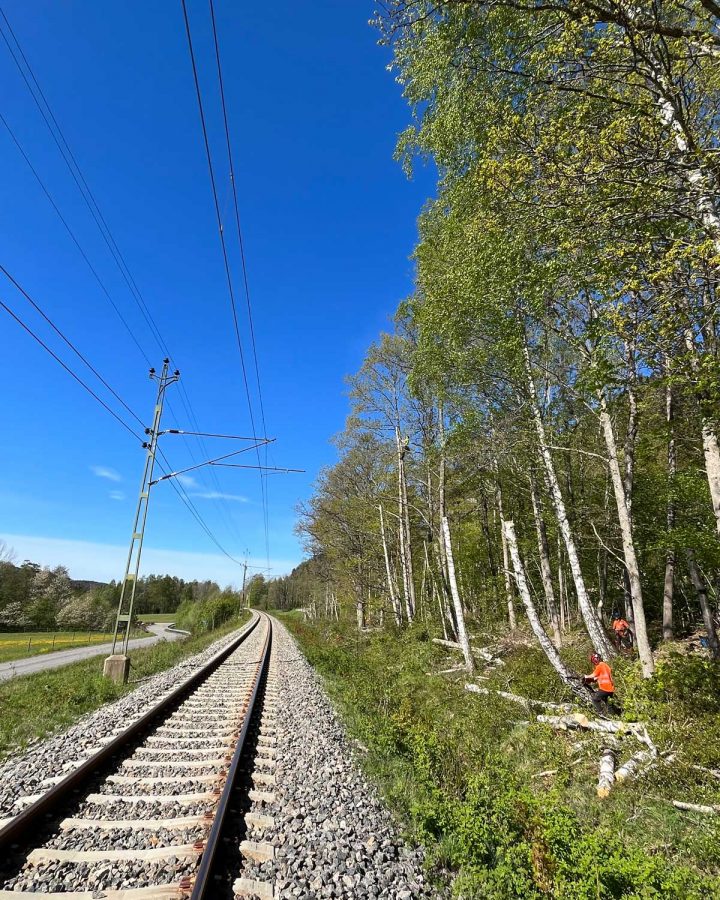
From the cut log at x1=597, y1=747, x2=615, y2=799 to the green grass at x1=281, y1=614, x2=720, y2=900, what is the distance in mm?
135

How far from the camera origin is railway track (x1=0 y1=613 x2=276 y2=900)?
3.03 m

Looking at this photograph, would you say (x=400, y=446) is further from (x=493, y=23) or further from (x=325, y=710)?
(x=493, y=23)

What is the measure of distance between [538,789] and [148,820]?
521cm

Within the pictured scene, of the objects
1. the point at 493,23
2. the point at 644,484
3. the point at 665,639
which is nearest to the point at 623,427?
the point at 644,484

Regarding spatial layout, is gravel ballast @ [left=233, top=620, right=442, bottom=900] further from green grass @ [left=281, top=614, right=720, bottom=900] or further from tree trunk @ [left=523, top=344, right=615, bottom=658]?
tree trunk @ [left=523, top=344, right=615, bottom=658]

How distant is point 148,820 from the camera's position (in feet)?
12.7

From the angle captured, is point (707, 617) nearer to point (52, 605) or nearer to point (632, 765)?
point (632, 765)

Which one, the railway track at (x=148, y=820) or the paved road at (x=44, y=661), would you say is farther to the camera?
the paved road at (x=44, y=661)

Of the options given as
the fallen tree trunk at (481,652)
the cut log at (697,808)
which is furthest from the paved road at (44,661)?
the cut log at (697,808)

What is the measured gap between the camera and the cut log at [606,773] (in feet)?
18.3

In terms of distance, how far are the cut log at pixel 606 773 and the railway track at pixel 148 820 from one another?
445cm

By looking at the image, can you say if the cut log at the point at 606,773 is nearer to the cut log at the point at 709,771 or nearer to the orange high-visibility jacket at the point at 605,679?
the cut log at the point at 709,771

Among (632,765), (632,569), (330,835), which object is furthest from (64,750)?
(632,569)

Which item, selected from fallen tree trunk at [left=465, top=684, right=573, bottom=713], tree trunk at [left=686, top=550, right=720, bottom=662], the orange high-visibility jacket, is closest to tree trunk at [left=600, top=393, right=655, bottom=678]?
the orange high-visibility jacket
